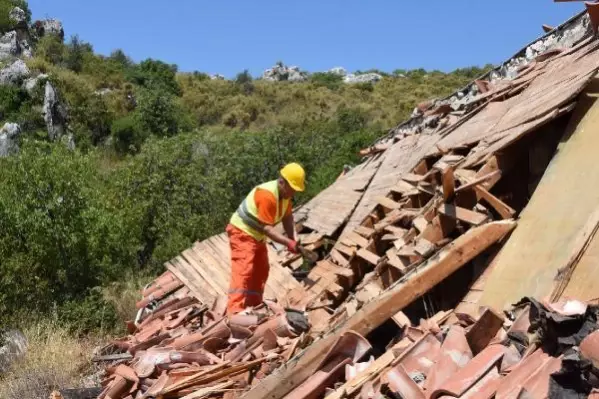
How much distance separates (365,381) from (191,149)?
1302 centimetres

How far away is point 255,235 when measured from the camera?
6.62 metres

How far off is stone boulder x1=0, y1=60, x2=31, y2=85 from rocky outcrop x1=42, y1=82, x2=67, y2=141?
5.82 ft

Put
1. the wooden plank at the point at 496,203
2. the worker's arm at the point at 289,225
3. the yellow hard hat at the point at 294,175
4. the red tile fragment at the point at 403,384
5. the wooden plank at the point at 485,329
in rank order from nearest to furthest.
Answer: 1. the red tile fragment at the point at 403,384
2. the wooden plank at the point at 485,329
3. the wooden plank at the point at 496,203
4. the yellow hard hat at the point at 294,175
5. the worker's arm at the point at 289,225

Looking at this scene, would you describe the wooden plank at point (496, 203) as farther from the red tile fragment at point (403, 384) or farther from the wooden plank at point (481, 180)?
the red tile fragment at point (403, 384)

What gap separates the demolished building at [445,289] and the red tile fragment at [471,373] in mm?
10

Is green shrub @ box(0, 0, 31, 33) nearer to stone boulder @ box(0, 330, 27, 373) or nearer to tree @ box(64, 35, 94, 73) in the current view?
tree @ box(64, 35, 94, 73)

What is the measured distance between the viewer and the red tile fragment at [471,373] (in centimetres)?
325

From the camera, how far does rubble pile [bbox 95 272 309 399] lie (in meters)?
4.92

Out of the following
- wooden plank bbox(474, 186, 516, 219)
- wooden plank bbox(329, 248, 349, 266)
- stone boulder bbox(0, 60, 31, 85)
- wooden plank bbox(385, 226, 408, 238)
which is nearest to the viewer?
wooden plank bbox(474, 186, 516, 219)

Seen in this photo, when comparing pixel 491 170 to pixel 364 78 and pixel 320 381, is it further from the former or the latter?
pixel 364 78

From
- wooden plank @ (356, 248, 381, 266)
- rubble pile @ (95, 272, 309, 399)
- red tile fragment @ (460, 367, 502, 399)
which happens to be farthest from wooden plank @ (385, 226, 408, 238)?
red tile fragment @ (460, 367, 502, 399)

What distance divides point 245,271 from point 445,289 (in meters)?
2.25

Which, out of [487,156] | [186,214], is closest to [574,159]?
[487,156]

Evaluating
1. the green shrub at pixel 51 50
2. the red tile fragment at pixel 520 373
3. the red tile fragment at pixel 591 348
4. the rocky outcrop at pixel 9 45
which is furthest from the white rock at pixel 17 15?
the red tile fragment at pixel 591 348
